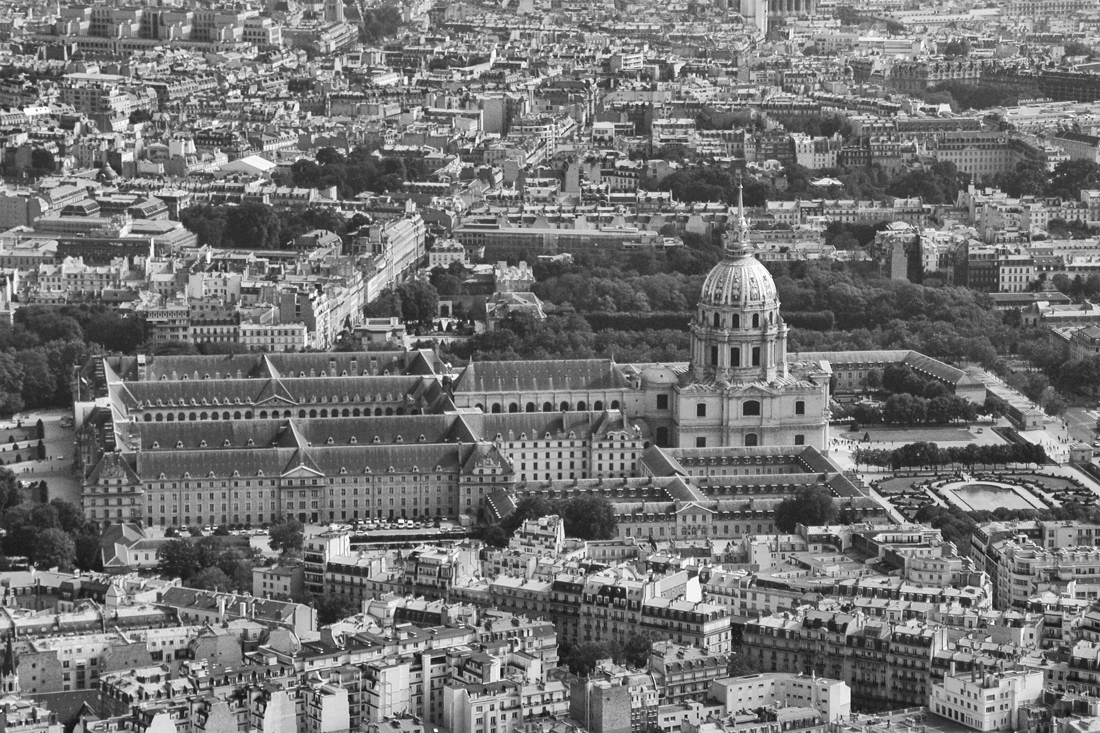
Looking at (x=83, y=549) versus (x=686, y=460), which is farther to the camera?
(x=686, y=460)

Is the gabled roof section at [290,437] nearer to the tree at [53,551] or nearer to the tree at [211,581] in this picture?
the tree at [53,551]

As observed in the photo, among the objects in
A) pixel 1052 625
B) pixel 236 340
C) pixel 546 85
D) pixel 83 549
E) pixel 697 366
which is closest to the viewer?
pixel 1052 625

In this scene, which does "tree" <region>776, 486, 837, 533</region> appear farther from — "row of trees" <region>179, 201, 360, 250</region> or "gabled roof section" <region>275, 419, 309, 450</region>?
"row of trees" <region>179, 201, 360, 250</region>

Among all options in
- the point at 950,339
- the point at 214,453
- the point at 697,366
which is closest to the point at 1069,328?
the point at 950,339

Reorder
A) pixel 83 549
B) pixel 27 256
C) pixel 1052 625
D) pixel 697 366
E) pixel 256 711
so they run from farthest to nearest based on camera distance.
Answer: pixel 27 256
pixel 697 366
pixel 83 549
pixel 1052 625
pixel 256 711

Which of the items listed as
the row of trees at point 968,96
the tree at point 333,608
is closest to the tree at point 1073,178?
the row of trees at point 968,96

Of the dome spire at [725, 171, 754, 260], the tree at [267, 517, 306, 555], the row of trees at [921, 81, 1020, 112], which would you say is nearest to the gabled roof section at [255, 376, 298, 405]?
the tree at [267, 517, 306, 555]

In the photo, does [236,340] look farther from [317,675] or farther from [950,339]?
[317,675]

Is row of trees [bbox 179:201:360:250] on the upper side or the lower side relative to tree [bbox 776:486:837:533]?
upper
